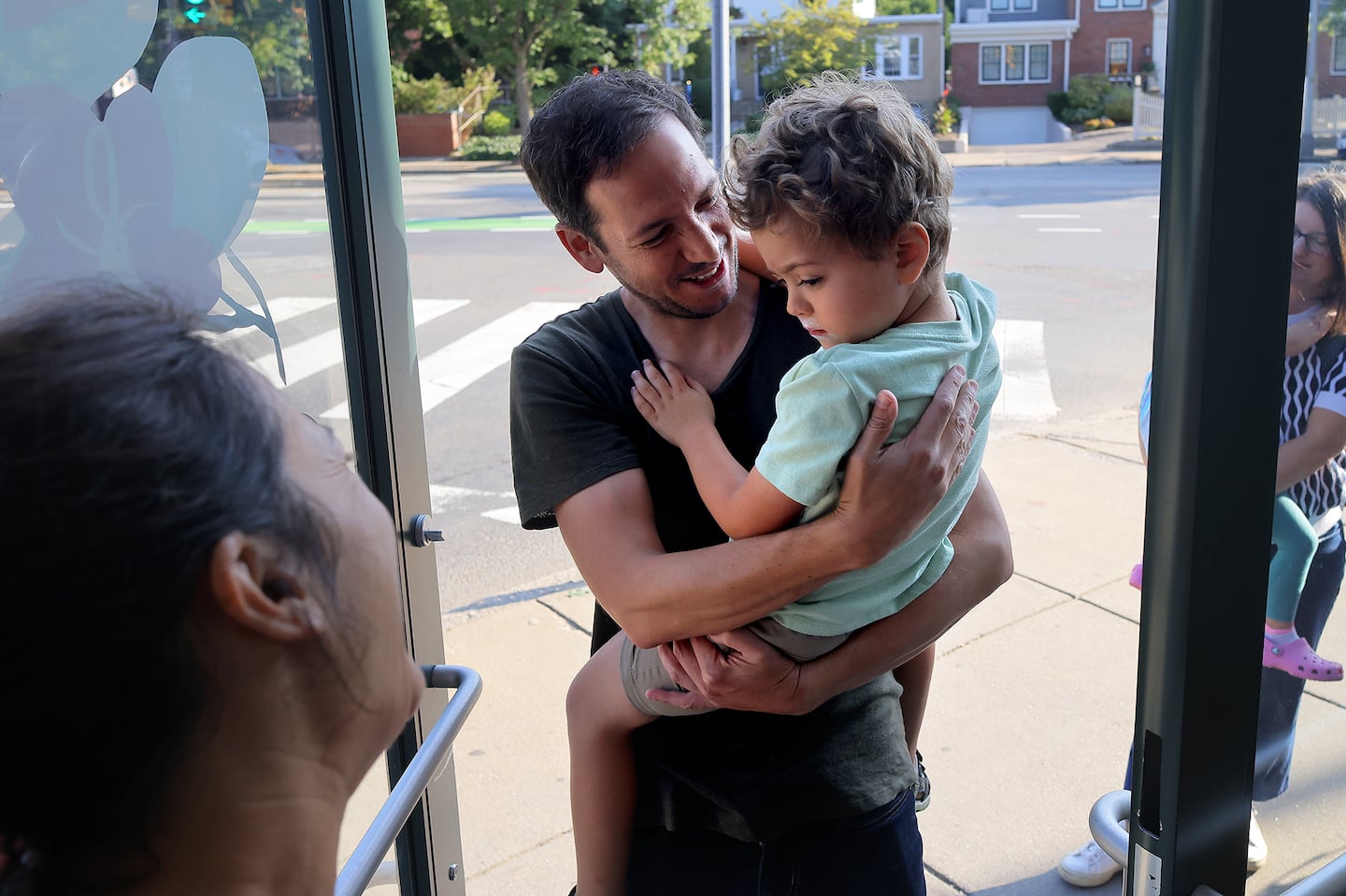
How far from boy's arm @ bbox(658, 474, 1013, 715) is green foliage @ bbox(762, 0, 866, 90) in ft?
84.9

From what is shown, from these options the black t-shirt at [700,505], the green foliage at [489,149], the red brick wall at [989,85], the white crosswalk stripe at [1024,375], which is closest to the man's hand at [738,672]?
the black t-shirt at [700,505]

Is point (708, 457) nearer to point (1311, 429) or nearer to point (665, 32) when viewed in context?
point (1311, 429)

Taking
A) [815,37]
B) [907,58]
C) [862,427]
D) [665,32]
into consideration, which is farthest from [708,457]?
[907,58]

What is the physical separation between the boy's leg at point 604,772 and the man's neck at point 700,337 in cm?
44

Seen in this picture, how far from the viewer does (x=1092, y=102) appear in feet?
111

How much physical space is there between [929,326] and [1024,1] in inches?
1644

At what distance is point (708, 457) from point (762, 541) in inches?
5.5

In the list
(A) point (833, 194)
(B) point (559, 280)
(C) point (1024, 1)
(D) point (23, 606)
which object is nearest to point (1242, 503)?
(A) point (833, 194)

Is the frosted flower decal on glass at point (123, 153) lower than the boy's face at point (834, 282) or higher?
higher

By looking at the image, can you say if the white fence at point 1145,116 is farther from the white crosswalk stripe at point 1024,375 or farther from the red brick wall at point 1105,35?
the white crosswalk stripe at point 1024,375

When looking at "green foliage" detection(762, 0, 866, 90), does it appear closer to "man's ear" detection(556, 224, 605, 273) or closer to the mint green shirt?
"man's ear" detection(556, 224, 605, 273)

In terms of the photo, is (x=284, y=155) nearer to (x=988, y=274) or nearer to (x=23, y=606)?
(x=23, y=606)

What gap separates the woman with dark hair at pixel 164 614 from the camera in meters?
0.62

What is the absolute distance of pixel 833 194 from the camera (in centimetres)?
146
